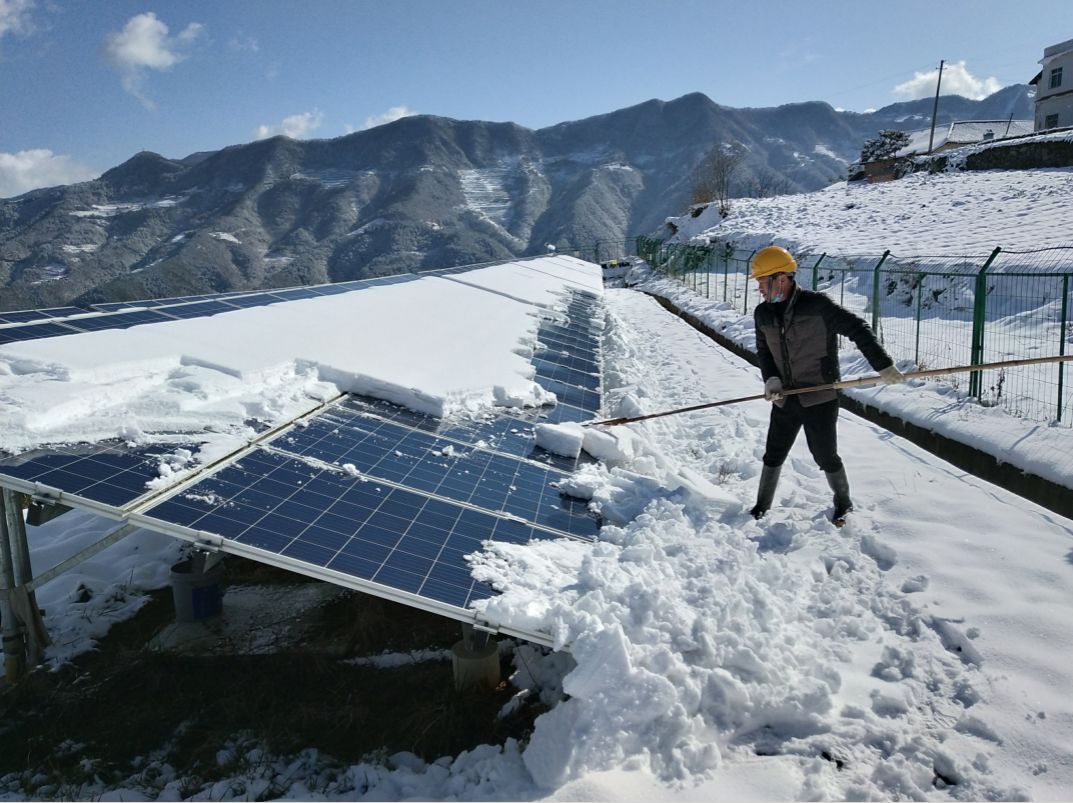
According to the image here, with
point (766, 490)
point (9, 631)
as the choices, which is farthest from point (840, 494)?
point (9, 631)

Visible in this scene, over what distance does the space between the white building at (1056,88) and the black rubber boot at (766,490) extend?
180ft

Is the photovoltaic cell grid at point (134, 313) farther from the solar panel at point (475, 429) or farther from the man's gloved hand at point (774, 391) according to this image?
the man's gloved hand at point (774, 391)

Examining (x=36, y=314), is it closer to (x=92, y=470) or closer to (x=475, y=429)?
(x=92, y=470)

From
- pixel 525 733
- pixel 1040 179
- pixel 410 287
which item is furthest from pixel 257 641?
pixel 1040 179

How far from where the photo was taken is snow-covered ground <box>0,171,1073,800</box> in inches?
124

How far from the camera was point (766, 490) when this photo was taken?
5801mm

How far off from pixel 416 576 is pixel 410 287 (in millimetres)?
11043

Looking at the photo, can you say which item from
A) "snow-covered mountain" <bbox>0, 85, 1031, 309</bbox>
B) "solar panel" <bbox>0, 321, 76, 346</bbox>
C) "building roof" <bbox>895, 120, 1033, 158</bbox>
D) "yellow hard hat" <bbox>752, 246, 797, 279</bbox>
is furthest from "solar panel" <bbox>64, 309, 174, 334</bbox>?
"snow-covered mountain" <bbox>0, 85, 1031, 309</bbox>

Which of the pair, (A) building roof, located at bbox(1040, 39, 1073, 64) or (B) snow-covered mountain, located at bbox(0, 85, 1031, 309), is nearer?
(A) building roof, located at bbox(1040, 39, 1073, 64)

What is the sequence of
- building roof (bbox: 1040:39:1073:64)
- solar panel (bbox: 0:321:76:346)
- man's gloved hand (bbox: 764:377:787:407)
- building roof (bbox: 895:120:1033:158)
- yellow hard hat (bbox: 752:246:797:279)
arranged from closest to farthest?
1. yellow hard hat (bbox: 752:246:797:279)
2. man's gloved hand (bbox: 764:377:787:407)
3. solar panel (bbox: 0:321:76:346)
4. building roof (bbox: 1040:39:1073:64)
5. building roof (bbox: 895:120:1033:158)

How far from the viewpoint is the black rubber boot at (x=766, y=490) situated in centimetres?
575

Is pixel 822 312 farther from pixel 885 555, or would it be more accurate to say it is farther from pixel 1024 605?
pixel 1024 605

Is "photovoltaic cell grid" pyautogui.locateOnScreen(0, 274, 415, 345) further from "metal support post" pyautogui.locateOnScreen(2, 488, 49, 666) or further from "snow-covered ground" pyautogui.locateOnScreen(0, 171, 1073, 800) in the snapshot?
"metal support post" pyautogui.locateOnScreen(2, 488, 49, 666)

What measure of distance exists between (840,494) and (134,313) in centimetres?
829
